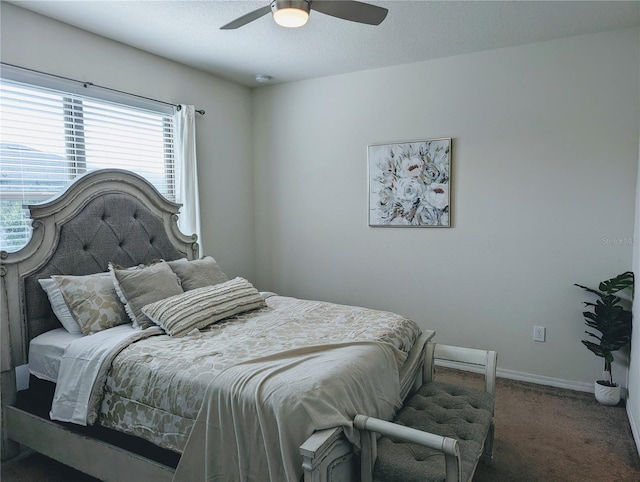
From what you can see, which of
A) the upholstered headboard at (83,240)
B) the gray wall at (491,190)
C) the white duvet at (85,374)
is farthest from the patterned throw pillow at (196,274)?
the gray wall at (491,190)

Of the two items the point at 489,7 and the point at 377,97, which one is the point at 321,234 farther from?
the point at 489,7

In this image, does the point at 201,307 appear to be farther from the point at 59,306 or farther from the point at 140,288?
the point at 59,306

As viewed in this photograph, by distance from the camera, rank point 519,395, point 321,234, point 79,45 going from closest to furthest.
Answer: point 79,45 < point 519,395 < point 321,234

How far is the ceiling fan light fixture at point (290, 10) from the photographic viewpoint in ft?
6.17

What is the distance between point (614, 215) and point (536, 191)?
20.9 inches

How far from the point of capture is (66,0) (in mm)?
2445

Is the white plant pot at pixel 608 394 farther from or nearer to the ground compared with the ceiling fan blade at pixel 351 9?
nearer to the ground

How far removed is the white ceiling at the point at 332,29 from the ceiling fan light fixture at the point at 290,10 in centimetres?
66

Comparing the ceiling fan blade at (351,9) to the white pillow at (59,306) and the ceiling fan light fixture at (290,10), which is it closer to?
the ceiling fan light fixture at (290,10)

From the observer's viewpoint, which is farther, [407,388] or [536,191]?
[536,191]

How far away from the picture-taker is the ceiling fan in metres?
1.89

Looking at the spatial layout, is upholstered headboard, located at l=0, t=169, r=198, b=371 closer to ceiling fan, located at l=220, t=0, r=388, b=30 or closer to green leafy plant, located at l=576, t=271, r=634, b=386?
ceiling fan, located at l=220, t=0, r=388, b=30

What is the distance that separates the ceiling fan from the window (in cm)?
156

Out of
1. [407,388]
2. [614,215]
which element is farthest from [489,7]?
[407,388]
